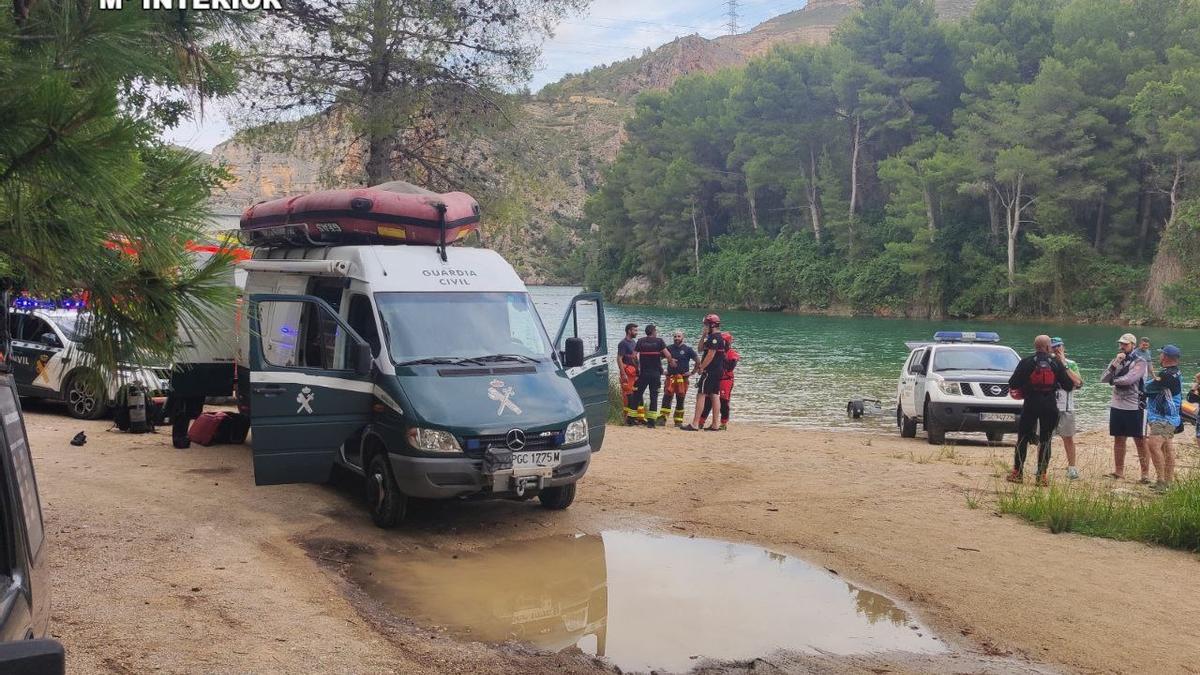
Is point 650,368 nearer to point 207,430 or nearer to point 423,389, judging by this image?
point 207,430

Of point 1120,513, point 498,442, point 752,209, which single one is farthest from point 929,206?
point 498,442

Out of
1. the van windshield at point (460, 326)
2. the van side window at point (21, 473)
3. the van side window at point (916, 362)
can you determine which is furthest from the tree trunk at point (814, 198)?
the van side window at point (21, 473)

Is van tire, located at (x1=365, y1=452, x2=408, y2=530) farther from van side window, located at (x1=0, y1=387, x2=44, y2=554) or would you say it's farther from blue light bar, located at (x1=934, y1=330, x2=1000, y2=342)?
blue light bar, located at (x1=934, y1=330, x2=1000, y2=342)

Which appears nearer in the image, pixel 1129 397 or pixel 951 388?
pixel 1129 397

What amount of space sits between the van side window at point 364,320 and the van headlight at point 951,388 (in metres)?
10.9

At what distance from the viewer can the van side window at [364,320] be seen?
9523 millimetres

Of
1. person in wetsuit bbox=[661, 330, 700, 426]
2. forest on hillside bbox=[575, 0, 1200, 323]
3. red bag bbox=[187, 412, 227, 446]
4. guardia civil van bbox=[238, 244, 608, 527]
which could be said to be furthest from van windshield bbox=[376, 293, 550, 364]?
forest on hillside bbox=[575, 0, 1200, 323]

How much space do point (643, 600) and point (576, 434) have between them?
7.07 ft

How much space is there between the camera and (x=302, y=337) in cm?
1093

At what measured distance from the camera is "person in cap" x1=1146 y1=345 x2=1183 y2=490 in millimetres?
12656

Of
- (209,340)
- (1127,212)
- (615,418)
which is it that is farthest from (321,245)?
(1127,212)

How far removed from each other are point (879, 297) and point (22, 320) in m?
68.2

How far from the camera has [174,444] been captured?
1355 cm

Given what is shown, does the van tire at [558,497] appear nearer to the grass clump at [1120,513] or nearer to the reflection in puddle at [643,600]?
the reflection in puddle at [643,600]
